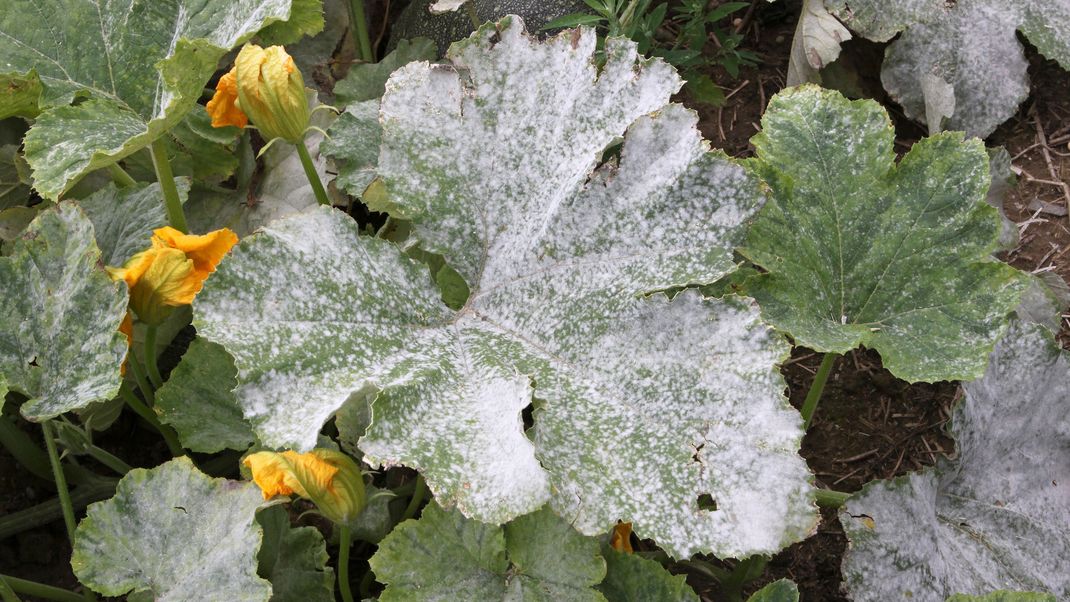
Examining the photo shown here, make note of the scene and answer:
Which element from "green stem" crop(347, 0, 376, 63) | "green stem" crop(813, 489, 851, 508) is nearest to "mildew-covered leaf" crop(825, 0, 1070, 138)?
"green stem" crop(813, 489, 851, 508)

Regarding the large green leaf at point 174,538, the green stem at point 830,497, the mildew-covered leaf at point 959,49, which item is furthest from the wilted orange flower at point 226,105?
the mildew-covered leaf at point 959,49

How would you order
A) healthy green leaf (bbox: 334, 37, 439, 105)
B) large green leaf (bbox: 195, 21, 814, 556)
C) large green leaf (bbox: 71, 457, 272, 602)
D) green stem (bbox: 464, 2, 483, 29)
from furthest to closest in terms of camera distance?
green stem (bbox: 464, 2, 483, 29) < healthy green leaf (bbox: 334, 37, 439, 105) < large green leaf (bbox: 71, 457, 272, 602) < large green leaf (bbox: 195, 21, 814, 556)

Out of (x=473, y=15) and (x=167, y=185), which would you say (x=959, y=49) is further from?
(x=167, y=185)

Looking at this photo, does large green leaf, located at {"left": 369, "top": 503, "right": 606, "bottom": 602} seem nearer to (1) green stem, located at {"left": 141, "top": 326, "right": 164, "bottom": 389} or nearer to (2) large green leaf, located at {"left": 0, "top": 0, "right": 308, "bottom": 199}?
(1) green stem, located at {"left": 141, "top": 326, "right": 164, "bottom": 389}

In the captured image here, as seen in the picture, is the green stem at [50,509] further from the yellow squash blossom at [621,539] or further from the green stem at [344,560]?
the yellow squash blossom at [621,539]

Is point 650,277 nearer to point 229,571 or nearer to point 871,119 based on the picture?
point 871,119

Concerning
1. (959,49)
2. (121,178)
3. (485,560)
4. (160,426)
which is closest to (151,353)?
(160,426)

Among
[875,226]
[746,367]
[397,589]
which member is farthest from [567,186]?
[397,589]
